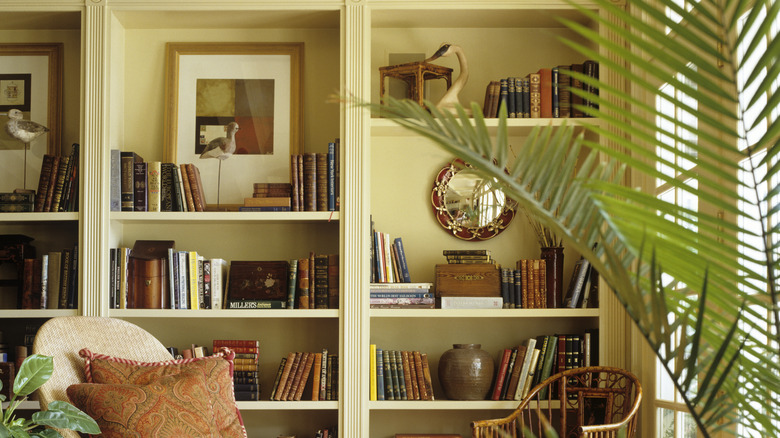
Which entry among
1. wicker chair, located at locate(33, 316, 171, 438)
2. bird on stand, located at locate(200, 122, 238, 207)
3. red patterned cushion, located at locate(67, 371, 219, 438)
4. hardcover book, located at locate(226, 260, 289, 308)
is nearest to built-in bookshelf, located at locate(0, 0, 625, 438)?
hardcover book, located at locate(226, 260, 289, 308)

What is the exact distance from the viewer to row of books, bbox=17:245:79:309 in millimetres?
3727

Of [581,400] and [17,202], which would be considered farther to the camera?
[17,202]

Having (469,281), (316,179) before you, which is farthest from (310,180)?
(469,281)

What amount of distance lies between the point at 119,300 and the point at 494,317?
178 cm

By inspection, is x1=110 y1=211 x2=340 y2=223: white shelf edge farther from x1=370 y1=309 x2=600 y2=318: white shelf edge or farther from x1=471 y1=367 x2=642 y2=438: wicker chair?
x1=471 y1=367 x2=642 y2=438: wicker chair

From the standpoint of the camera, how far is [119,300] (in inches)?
146

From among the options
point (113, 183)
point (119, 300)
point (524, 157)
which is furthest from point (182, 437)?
point (524, 157)

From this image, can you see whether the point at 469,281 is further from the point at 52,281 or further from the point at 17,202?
the point at 17,202

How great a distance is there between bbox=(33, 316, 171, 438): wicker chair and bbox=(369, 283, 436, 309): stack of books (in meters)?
0.98

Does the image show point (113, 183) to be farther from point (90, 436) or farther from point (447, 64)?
point (447, 64)

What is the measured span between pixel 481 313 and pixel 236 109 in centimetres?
157

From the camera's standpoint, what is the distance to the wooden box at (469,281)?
371cm

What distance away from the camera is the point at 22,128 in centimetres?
383

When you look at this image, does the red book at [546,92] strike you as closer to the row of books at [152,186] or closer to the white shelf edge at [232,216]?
the white shelf edge at [232,216]
